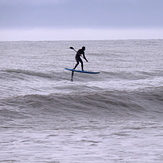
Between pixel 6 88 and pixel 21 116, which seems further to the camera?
pixel 6 88

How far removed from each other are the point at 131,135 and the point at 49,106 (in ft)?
19.4

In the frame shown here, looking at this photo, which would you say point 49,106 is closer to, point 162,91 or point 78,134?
point 78,134

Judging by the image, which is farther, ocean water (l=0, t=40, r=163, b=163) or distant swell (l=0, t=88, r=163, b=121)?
distant swell (l=0, t=88, r=163, b=121)

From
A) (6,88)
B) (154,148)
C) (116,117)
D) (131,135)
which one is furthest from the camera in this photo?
(6,88)

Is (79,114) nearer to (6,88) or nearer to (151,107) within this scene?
(151,107)

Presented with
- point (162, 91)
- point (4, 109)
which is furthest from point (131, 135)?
point (162, 91)

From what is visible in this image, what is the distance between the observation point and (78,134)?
10266 millimetres

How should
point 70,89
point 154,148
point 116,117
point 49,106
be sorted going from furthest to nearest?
point 70,89, point 49,106, point 116,117, point 154,148

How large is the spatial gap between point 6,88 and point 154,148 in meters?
13.0

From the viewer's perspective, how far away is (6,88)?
66.6 ft

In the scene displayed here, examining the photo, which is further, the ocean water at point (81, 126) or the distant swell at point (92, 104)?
the distant swell at point (92, 104)

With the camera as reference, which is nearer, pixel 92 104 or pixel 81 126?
pixel 81 126

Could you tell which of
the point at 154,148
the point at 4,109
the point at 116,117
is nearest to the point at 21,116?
the point at 4,109

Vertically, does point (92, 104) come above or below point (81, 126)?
below
